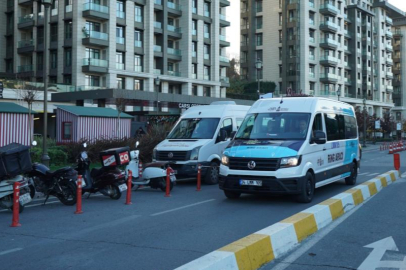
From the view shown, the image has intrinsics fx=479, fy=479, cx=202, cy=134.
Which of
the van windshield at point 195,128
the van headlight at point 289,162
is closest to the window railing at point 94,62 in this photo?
the van windshield at point 195,128

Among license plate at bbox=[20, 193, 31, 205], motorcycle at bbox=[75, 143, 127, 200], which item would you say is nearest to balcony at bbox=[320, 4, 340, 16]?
motorcycle at bbox=[75, 143, 127, 200]

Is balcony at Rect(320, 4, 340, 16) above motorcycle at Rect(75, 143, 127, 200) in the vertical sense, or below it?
above

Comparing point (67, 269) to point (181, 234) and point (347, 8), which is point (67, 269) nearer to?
point (181, 234)

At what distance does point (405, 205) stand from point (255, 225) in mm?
4276

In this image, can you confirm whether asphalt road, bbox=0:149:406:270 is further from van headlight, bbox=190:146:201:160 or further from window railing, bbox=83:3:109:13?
window railing, bbox=83:3:109:13

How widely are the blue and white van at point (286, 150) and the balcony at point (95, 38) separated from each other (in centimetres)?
3800

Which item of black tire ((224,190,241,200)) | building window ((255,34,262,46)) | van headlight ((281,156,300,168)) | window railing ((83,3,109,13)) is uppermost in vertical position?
building window ((255,34,262,46))

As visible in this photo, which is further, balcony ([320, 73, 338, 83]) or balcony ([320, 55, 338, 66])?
balcony ([320, 73, 338, 83])

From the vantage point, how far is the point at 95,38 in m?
47.8

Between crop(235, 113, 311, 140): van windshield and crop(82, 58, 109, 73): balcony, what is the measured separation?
37.9m

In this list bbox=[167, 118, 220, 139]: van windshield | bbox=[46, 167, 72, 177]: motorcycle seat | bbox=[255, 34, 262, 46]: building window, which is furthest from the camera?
bbox=[255, 34, 262, 46]: building window

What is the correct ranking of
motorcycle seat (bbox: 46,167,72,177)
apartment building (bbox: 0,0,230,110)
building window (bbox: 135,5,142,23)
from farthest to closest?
building window (bbox: 135,5,142,23)
apartment building (bbox: 0,0,230,110)
motorcycle seat (bbox: 46,167,72,177)

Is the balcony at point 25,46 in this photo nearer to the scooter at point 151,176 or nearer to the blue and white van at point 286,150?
the scooter at point 151,176

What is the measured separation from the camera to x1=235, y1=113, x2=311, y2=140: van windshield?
443 inches
